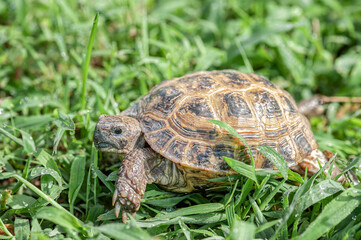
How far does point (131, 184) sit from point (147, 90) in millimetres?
1625

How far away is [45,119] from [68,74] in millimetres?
979

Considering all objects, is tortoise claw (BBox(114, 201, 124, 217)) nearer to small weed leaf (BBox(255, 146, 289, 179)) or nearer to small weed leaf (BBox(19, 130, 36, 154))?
small weed leaf (BBox(19, 130, 36, 154))

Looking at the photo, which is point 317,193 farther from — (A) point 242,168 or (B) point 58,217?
(B) point 58,217

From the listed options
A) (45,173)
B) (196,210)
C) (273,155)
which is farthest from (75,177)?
(273,155)

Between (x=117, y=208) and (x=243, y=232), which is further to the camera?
(x=117, y=208)

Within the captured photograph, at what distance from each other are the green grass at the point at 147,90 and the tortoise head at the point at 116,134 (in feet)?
0.77

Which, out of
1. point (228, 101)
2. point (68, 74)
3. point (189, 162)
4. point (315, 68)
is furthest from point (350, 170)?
point (68, 74)

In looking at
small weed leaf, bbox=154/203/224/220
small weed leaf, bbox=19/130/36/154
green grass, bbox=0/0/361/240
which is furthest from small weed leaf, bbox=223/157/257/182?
small weed leaf, bbox=19/130/36/154

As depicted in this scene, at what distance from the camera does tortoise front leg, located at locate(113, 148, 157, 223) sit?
2.48 meters

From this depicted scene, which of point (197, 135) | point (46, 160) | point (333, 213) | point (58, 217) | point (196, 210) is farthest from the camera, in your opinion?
point (46, 160)

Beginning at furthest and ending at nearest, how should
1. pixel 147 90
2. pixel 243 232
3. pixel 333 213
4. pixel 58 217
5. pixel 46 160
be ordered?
pixel 147 90, pixel 46 160, pixel 333 213, pixel 58 217, pixel 243 232

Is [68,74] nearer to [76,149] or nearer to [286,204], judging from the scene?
[76,149]

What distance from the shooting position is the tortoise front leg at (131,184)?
2.48 metres

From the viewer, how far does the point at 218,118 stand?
276 centimetres
